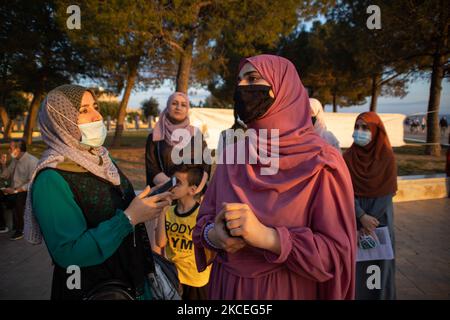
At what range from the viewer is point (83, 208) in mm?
1428

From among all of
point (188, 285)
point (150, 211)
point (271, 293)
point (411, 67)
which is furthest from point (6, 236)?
point (411, 67)

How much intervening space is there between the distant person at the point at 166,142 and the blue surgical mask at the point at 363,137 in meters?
1.48

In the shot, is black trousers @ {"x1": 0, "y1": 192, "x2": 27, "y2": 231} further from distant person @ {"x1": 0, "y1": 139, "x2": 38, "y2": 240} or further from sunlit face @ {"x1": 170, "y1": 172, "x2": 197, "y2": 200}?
sunlit face @ {"x1": 170, "y1": 172, "x2": 197, "y2": 200}

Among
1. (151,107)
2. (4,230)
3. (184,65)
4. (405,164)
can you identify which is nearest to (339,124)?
(405,164)

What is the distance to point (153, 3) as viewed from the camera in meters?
8.88

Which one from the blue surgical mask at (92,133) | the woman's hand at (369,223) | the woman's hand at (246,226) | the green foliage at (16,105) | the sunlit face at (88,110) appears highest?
the green foliage at (16,105)

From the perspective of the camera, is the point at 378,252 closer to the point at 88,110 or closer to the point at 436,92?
the point at 88,110

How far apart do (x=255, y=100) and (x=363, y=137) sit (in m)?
1.65

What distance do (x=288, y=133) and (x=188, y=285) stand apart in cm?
162

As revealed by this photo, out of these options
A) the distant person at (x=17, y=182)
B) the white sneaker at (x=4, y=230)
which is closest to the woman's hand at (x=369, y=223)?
the distant person at (x=17, y=182)

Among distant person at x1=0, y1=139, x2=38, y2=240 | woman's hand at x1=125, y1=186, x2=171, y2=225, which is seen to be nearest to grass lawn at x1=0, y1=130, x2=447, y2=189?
distant person at x1=0, y1=139, x2=38, y2=240

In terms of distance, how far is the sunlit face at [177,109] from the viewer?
345cm

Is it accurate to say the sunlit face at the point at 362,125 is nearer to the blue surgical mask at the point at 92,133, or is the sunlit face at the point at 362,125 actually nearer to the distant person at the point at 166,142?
the distant person at the point at 166,142
